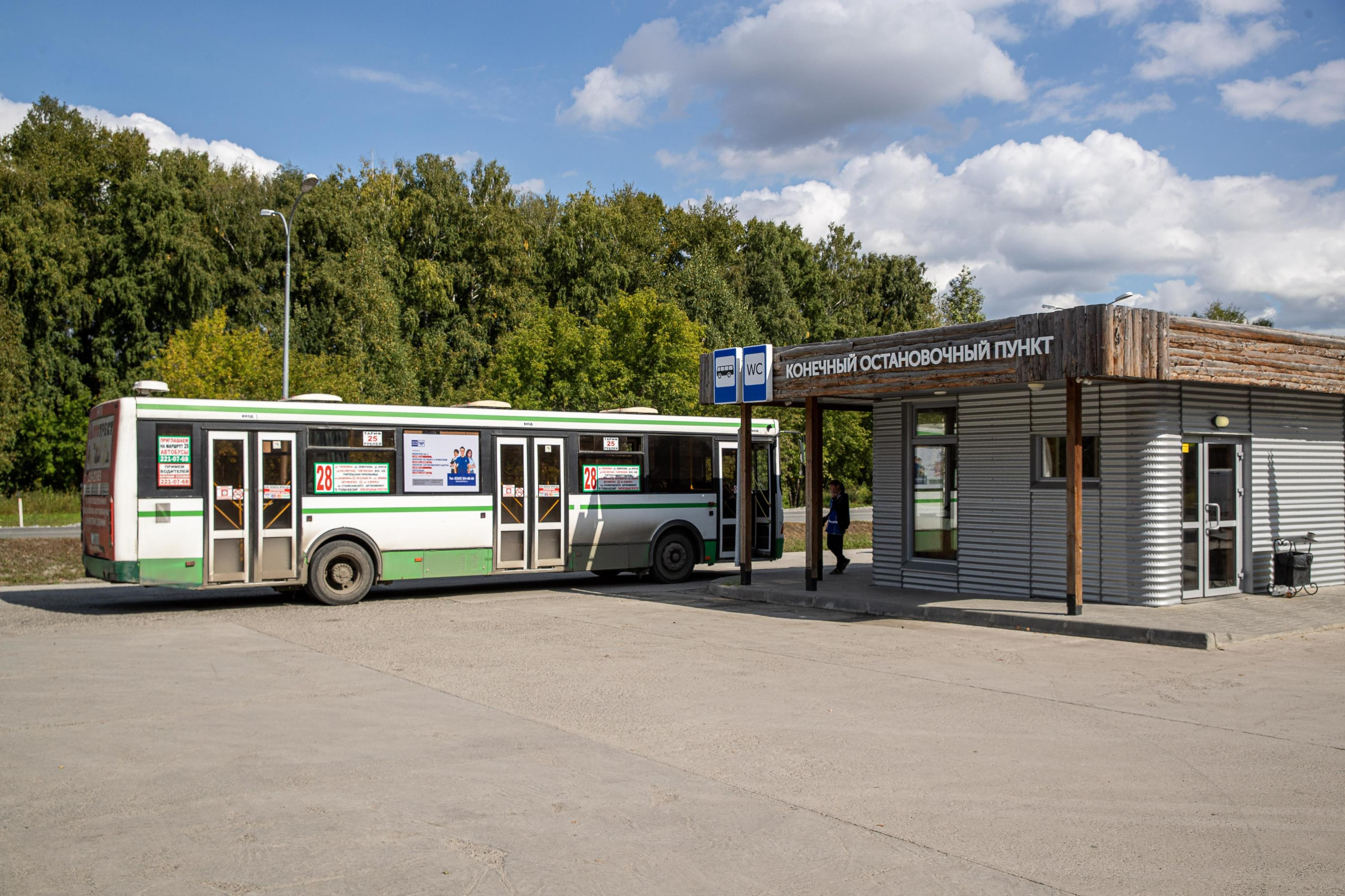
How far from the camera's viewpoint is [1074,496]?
1323cm

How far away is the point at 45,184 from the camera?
47344 millimetres

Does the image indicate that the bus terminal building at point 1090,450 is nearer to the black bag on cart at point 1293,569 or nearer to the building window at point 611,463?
the black bag on cart at point 1293,569

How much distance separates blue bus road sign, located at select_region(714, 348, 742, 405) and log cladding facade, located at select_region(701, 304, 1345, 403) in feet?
2.32

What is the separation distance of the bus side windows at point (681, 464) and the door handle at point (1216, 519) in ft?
27.6

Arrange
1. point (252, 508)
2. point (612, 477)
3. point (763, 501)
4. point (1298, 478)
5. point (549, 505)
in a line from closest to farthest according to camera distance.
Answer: point (252, 508), point (1298, 478), point (549, 505), point (612, 477), point (763, 501)

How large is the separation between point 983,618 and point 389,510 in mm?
8710

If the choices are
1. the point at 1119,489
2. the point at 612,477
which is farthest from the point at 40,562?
the point at 1119,489

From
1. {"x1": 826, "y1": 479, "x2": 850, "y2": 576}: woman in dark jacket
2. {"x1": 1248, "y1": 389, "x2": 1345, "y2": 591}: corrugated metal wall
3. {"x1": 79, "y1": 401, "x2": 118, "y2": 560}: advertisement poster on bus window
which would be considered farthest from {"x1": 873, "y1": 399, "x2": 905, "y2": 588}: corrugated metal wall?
{"x1": 79, "y1": 401, "x2": 118, "y2": 560}: advertisement poster on bus window

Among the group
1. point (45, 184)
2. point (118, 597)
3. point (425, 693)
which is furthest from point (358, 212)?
point (425, 693)

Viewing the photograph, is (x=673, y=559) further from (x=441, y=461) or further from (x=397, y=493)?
(x=397, y=493)

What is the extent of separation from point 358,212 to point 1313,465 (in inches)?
1726

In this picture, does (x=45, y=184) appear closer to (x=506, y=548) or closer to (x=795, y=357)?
(x=506, y=548)

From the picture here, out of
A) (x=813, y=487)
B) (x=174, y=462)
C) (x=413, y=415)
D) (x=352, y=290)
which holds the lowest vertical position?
(x=813, y=487)

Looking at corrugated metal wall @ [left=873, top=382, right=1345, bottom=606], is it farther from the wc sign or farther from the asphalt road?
the asphalt road
